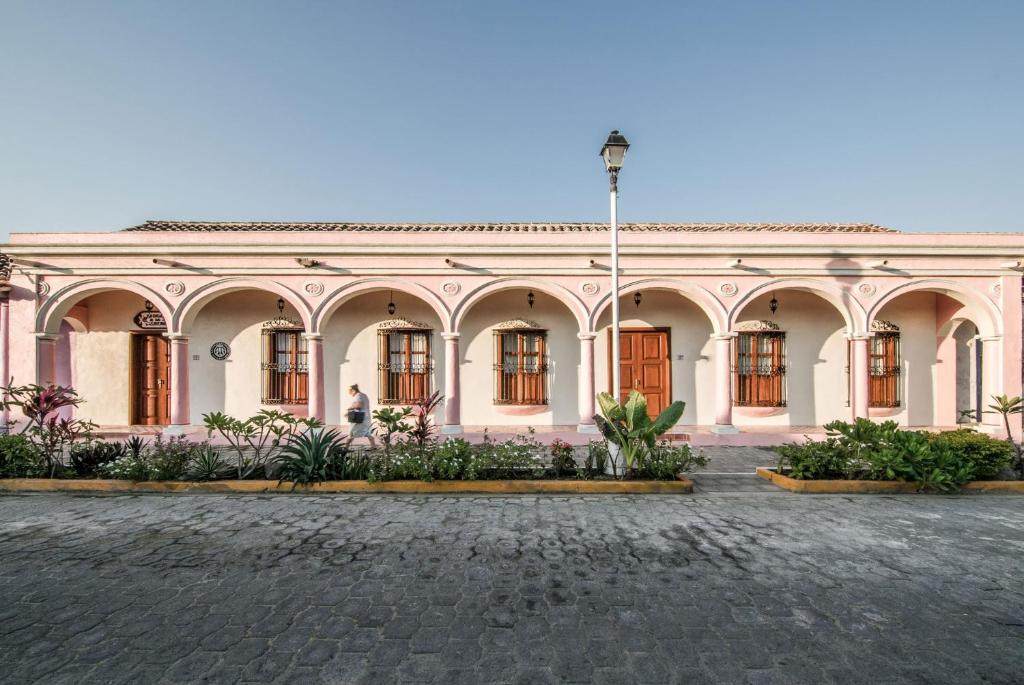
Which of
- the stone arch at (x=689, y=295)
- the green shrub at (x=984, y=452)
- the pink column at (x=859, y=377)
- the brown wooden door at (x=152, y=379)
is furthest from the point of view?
the brown wooden door at (x=152, y=379)

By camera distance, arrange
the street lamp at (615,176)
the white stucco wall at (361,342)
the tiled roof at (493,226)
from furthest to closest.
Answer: the tiled roof at (493,226), the white stucco wall at (361,342), the street lamp at (615,176)

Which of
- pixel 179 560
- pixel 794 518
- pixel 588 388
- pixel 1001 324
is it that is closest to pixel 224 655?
pixel 179 560

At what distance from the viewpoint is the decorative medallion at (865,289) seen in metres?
10.2

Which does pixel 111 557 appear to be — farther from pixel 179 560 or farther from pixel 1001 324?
pixel 1001 324

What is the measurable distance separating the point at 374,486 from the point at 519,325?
591 centimetres

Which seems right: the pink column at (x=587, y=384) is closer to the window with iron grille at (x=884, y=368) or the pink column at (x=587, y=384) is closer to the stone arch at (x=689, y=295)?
the stone arch at (x=689, y=295)

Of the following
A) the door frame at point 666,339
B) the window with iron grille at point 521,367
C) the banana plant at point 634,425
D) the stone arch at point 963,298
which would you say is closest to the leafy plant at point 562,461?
the banana plant at point 634,425

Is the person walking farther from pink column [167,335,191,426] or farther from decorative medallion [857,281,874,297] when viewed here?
decorative medallion [857,281,874,297]

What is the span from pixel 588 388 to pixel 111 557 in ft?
26.6

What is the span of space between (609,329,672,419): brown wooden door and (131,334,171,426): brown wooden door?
37.7 ft

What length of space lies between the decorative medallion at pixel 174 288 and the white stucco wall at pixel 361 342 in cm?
311

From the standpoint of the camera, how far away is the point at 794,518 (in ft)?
17.0

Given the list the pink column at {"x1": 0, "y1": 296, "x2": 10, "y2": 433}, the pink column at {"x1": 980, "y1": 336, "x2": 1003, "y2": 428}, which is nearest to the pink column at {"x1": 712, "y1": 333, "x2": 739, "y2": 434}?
the pink column at {"x1": 980, "y1": 336, "x2": 1003, "y2": 428}

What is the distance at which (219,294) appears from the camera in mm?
10383
